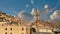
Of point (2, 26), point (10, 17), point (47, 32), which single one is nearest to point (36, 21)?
point (47, 32)

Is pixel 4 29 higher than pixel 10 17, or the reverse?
pixel 10 17

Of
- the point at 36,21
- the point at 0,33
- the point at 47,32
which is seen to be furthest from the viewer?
the point at 36,21

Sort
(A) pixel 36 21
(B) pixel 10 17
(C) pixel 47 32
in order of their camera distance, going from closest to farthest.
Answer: (C) pixel 47 32 → (A) pixel 36 21 → (B) pixel 10 17

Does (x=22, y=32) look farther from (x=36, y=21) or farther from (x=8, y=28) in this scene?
(x=36, y=21)

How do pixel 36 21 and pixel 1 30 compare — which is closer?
pixel 1 30

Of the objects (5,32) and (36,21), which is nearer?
(5,32)

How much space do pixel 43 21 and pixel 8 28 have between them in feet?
47.2

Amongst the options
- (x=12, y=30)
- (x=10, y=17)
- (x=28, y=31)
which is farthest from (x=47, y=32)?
(x=10, y=17)

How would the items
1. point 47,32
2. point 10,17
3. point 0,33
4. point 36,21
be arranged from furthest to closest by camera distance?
point 10,17
point 36,21
point 47,32
point 0,33

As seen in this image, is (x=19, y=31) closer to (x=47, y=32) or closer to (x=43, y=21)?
(x=47, y=32)

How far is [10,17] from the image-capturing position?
1353 inches

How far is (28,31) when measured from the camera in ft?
73.4

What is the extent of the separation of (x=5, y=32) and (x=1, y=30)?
59 cm

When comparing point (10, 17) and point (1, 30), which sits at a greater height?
point (10, 17)
